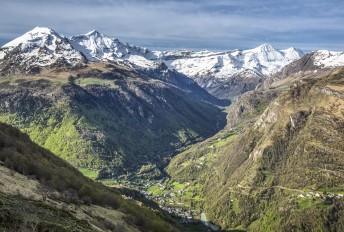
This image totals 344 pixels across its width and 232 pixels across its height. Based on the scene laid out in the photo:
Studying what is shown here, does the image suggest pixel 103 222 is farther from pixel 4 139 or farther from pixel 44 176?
pixel 4 139

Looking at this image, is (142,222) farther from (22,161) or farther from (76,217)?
(76,217)

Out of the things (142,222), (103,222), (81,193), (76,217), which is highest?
(76,217)

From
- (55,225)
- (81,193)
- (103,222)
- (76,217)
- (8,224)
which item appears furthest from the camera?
(81,193)

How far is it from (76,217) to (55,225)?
18.2 metres

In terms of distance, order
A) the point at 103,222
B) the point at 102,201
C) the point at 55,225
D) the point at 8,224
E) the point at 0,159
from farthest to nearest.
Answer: the point at 102,201
the point at 0,159
the point at 103,222
the point at 55,225
the point at 8,224

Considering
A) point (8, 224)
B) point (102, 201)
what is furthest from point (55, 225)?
point (102, 201)

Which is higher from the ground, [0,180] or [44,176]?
[0,180]

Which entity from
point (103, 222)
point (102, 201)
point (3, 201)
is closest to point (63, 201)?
point (103, 222)

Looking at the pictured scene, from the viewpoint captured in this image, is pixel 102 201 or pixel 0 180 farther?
pixel 102 201

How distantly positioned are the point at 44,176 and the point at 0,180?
4066cm

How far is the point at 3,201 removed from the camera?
70250mm

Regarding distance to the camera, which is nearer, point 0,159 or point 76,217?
point 76,217

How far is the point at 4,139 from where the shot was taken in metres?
158

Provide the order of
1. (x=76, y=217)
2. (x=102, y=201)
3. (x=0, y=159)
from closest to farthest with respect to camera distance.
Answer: (x=76, y=217), (x=0, y=159), (x=102, y=201)
